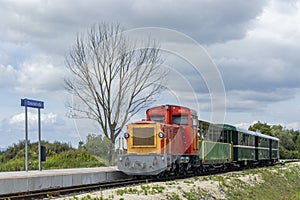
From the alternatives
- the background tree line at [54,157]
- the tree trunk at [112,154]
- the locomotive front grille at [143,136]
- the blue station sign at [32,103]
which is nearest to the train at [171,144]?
the locomotive front grille at [143,136]

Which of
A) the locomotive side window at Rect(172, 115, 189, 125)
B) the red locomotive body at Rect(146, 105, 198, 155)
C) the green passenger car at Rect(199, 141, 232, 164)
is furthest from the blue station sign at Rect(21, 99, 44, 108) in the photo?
the green passenger car at Rect(199, 141, 232, 164)

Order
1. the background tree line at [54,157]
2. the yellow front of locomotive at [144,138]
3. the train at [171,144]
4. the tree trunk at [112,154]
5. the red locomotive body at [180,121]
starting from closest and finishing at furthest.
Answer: the train at [171,144], the yellow front of locomotive at [144,138], the red locomotive body at [180,121], the background tree line at [54,157], the tree trunk at [112,154]

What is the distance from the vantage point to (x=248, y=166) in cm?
4044

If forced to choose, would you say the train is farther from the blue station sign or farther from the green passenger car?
the blue station sign

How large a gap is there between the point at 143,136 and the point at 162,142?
1010mm

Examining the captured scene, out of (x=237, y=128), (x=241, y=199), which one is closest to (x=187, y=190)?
(x=241, y=199)

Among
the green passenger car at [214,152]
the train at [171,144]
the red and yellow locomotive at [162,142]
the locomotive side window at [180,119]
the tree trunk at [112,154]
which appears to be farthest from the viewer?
the tree trunk at [112,154]

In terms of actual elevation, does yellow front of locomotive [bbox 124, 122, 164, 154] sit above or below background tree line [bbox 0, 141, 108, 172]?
above

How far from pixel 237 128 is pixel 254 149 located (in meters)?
7.15

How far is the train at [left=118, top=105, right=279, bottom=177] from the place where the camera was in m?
22.2

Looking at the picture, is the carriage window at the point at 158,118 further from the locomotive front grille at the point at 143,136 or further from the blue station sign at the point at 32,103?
the blue station sign at the point at 32,103

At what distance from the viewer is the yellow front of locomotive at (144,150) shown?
72.1ft

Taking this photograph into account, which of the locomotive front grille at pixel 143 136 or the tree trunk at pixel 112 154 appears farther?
the tree trunk at pixel 112 154

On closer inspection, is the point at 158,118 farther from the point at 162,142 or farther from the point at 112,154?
the point at 112,154
